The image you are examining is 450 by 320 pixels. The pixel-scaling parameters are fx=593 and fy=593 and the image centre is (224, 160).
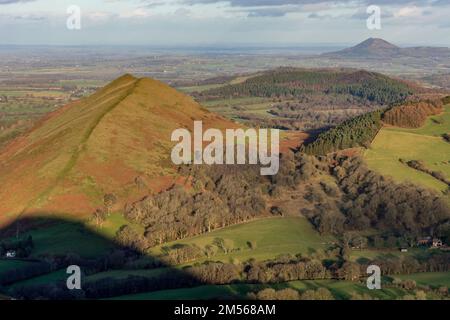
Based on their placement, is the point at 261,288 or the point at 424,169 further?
the point at 424,169

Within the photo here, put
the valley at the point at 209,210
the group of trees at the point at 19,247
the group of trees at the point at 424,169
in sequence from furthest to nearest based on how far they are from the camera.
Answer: the group of trees at the point at 424,169
the group of trees at the point at 19,247
the valley at the point at 209,210

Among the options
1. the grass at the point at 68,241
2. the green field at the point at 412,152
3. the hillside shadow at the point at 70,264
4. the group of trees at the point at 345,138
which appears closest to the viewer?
the hillside shadow at the point at 70,264

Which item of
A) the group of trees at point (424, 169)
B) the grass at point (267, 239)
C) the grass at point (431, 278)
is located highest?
the group of trees at point (424, 169)

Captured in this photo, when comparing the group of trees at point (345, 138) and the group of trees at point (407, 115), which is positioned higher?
the group of trees at point (407, 115)

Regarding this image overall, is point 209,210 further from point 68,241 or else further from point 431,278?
point 431,278

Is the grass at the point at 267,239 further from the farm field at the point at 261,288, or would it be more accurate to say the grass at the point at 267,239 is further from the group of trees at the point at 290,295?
the group of trees at the point at 290,295

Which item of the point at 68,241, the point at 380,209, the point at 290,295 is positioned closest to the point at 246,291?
the point at 290,295

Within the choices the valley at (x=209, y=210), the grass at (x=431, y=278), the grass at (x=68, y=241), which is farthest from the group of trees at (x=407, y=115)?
the grass at (x=68, y=241)
